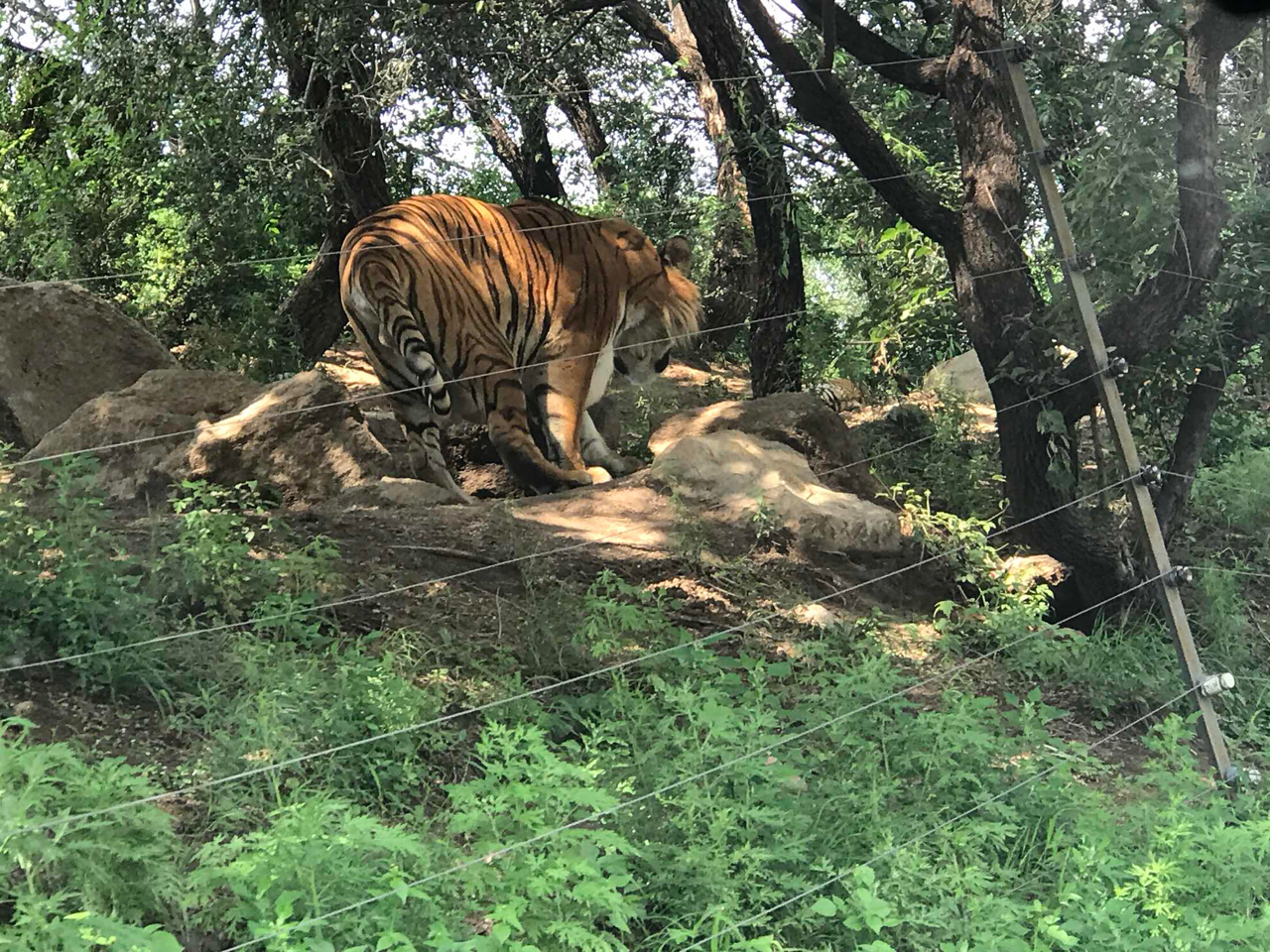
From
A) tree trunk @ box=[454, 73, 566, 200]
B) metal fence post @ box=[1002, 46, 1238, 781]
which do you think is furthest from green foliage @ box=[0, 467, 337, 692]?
tree trunk @ box=[454, 73, 566, 200]

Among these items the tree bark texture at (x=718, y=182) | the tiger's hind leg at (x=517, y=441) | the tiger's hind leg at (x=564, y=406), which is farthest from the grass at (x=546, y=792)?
the tree bark texture at (x=718, y=182)

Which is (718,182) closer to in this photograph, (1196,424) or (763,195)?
(763,195)

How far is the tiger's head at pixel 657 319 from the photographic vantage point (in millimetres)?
6887

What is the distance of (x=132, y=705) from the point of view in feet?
11.3

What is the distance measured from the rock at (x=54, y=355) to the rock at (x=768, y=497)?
9.68 ft

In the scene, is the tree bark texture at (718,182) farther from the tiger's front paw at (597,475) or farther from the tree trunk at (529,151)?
the tiger's front paw at (597,475)

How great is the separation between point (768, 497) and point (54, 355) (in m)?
3.77

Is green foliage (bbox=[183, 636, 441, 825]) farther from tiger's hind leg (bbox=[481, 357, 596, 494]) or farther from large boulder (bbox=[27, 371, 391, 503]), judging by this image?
tiger's hind leg (bbox=[481, 357, 596, 494])

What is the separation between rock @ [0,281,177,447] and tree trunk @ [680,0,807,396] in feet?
11.8

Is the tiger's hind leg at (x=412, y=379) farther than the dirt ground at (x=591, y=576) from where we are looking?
Yes

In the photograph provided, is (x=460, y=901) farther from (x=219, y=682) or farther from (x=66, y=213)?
(x=66, y=213)

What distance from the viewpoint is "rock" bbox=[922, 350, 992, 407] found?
9.10 metres

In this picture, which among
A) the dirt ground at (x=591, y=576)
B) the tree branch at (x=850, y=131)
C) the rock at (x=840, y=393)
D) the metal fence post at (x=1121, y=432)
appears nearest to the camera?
the metal fence post at (x=1121, y=432)

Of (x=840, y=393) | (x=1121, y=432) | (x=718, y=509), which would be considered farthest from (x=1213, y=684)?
(x=840, y=393)
